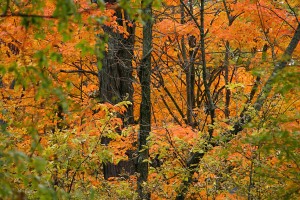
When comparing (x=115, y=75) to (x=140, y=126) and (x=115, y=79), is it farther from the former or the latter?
(x=140, y=126)

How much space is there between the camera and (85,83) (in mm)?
16141

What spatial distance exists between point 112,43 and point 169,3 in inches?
102

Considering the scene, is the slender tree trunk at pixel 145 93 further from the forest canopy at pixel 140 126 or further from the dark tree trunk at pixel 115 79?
the dark tree trunk at pixel 115 79

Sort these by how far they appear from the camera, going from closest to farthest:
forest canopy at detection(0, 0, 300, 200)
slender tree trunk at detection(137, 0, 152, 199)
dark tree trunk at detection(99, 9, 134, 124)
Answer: forest canopy at detection(0, 0, 300, 200) < slender tree trunk at detection(137, 0, 152, 199) < dark tree trunk at detection(99, 9, 134, 124)

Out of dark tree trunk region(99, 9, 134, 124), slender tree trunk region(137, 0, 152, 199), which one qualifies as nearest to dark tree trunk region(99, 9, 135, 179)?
dark tree trunk region(99, 9, 134, 124)

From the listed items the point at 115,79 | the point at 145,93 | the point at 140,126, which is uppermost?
the point at 115,79

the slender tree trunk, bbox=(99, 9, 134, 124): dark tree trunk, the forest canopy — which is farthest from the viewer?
bbox=(99, 9, 134, 124): dark tree trunk

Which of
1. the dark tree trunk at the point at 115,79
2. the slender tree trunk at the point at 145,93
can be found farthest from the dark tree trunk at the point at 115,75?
the slender tree trunk at the point at 145,93

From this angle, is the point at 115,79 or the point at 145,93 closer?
the point at 145,93

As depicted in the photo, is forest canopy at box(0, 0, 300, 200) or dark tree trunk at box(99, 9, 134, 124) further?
dark tree trunk at box(99, 9, 134, 124)

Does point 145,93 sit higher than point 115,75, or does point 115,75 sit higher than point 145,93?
point 115,75

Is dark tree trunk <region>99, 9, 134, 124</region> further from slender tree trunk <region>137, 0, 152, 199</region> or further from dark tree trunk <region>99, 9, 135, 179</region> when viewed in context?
slender tree trunk <region>137, 0, 152, 199</region>

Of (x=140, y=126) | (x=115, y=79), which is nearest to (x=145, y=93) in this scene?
(x=140, y=126)

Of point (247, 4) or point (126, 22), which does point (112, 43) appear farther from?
point (247, 4)
